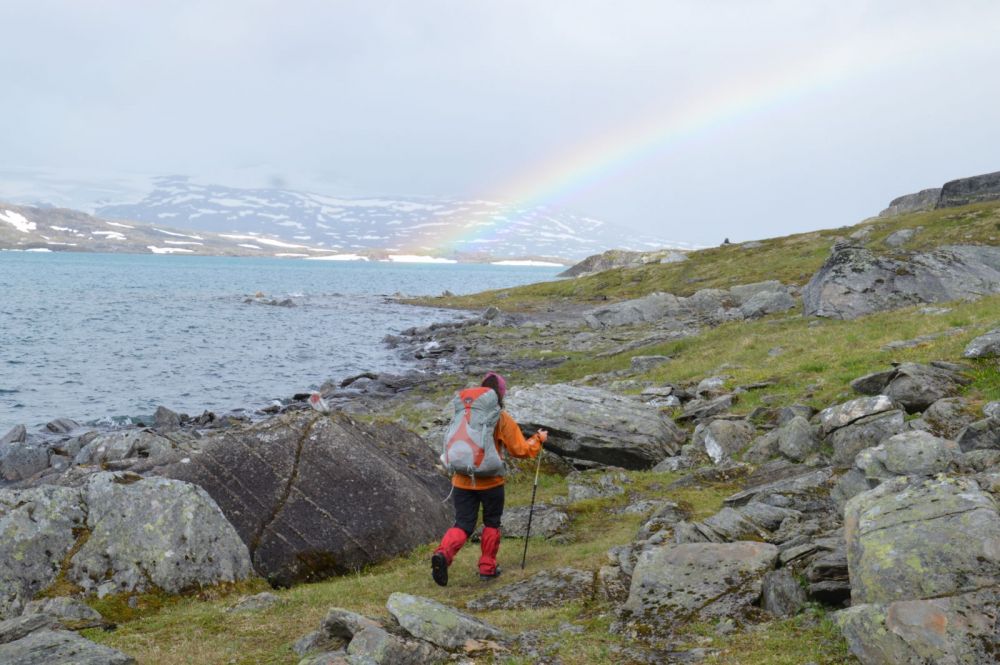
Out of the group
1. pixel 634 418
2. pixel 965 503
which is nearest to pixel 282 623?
pixel 965 503

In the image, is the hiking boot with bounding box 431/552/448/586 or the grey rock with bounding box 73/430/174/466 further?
the grey rock with bounding box 73/430/174/466

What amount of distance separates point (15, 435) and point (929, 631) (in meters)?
37.5

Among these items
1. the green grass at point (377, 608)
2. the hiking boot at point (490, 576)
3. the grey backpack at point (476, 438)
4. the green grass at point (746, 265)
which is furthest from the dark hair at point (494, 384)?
the green grass at point (746, 265)

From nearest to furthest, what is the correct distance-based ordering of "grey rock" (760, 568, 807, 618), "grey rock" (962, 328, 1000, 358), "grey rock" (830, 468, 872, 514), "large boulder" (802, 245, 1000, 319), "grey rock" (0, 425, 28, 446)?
"grey rock" (760, 568, 807, 618)
"grey rock" (830, 468, 872, 514)
"grey rock" (962, 328, 1000, 358)
"grey rock" (0, 425, 28, 446)
"large boulder" (802, 245, 1000, 319)

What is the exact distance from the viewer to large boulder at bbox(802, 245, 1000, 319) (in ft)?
124

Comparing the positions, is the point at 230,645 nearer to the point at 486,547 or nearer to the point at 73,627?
the point at 73,627

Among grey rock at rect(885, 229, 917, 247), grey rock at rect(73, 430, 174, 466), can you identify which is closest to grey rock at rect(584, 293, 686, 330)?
grey rock at rect(885, 229, 917, 247)

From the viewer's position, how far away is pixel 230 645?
978 centimetres

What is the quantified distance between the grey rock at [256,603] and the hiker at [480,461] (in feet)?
9.26

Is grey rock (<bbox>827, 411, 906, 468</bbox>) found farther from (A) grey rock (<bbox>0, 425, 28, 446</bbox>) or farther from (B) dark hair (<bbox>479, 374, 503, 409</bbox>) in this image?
(A) grey rock (<bbox>0, 425, 28, 446</bbox>)

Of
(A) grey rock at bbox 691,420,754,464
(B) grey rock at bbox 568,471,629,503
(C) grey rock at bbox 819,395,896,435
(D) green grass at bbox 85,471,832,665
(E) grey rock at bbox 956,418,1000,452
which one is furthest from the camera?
(A) grey rock at bbox 691,420,754,464

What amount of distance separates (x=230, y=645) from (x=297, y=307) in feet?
332

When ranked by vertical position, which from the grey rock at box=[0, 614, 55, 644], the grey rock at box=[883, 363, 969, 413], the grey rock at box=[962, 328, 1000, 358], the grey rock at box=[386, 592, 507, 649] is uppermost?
the grey rock at box=[962, 328, 1000, 358]

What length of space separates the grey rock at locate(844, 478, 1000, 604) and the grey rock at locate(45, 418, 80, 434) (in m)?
37.5
